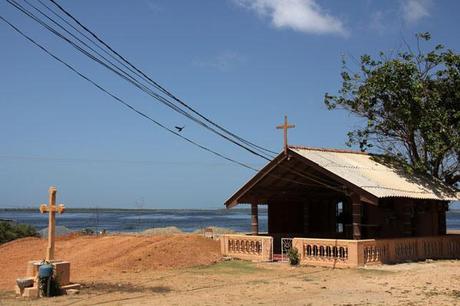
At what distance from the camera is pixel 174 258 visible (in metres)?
21.2

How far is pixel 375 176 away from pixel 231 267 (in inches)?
250

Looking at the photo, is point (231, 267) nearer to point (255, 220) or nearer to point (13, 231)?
point (255, 220)

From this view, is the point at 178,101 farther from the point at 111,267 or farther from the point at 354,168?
the point at 354,168

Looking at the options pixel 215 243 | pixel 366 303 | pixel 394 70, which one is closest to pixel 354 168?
pixel 394 70

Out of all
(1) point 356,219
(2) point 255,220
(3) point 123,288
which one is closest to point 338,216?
(2) point 255,220

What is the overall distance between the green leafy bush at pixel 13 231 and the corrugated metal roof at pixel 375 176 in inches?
785

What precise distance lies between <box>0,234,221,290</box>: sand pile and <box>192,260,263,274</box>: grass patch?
681mm

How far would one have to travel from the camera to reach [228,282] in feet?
53.3

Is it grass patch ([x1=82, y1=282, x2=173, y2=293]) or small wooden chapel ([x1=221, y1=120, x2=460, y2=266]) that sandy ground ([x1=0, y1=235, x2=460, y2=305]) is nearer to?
grass patch ([x1=82, y1=282, x2=173, y2=293])

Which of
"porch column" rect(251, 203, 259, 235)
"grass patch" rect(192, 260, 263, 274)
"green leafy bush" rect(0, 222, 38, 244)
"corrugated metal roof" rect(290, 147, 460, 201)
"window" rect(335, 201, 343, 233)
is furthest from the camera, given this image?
"green leafy bush" rect(0, 222, 38, 244)

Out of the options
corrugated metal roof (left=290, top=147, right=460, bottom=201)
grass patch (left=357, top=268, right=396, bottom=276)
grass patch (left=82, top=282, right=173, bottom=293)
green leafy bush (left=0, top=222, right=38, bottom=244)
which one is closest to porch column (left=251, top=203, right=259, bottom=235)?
corrugated metal roof (left=290, top=147, right=460, bottom=201)

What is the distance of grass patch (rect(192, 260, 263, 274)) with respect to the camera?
750 inches

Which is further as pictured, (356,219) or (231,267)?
(231,267)

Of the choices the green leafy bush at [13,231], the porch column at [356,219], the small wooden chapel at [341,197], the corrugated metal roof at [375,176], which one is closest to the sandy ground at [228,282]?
the porch column at [356,219]
